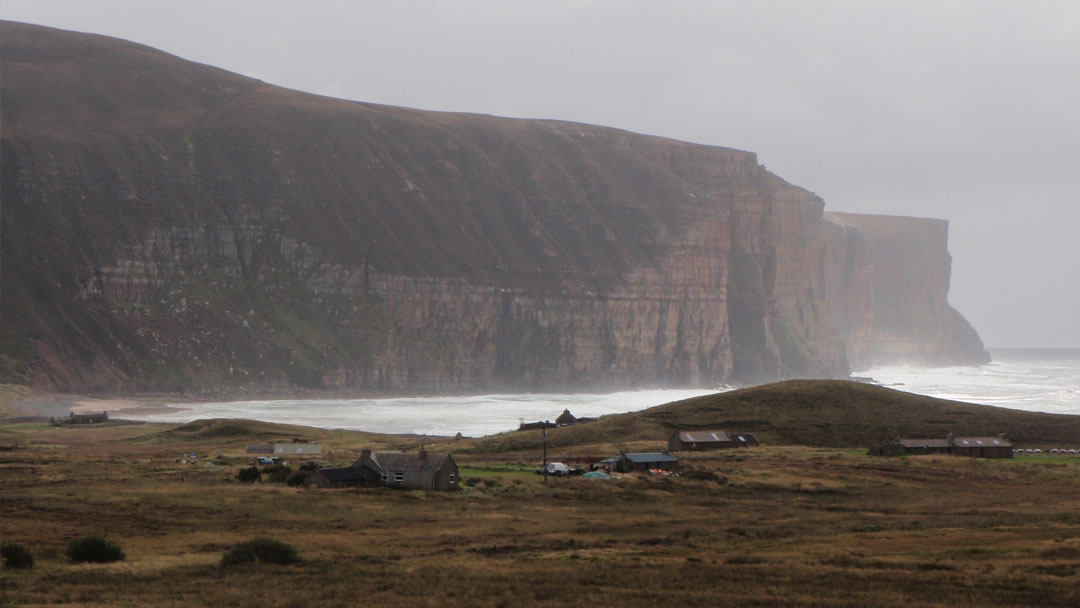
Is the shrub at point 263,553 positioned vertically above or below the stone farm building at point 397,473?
below

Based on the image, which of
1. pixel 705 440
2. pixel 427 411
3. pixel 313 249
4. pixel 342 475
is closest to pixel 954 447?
pixel 705 440

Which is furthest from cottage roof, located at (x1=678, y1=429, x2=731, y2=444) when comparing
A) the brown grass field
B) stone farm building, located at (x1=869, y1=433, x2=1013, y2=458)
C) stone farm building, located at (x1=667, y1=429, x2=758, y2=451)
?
stone farm building, located at (x1=869, y1=433, x2=1013, y2=458)

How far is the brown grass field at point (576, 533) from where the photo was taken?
98.3ft

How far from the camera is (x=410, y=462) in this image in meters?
55.7

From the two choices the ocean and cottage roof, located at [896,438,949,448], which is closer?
cottage roof, located at [896,438,949,448]

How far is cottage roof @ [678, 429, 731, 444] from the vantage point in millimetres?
76625

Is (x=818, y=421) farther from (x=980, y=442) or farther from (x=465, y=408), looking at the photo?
(x=465, y=408)

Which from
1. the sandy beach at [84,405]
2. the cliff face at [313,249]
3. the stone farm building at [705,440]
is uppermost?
the cliff face at [313,249]

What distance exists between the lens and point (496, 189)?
626 ft

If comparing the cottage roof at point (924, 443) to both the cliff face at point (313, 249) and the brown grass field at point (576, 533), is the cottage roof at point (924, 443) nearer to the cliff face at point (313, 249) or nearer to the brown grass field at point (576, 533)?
the brown grass field at point (576, 533)

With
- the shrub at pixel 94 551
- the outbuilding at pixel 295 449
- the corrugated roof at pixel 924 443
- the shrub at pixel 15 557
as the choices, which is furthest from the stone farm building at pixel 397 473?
the corrugated roof at pixel 924 443

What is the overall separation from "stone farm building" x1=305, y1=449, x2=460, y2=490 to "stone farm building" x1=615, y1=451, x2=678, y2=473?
1054 cm

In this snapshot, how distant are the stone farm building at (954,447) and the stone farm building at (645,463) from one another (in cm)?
1476

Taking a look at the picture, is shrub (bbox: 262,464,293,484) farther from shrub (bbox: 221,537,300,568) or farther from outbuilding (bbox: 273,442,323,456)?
shrub (bbox: 221,537,300,568)
